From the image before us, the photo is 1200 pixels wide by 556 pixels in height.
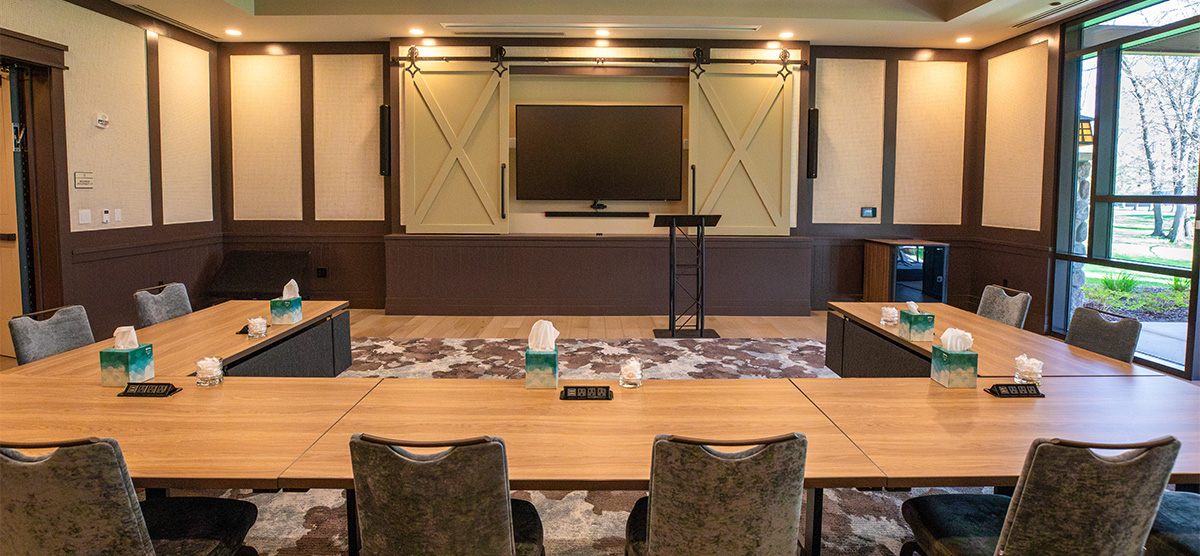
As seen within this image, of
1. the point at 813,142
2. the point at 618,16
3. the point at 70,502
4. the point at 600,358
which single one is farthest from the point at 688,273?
the point at 70,502

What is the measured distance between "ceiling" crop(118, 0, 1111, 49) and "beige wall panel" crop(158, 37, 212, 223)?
390 mm

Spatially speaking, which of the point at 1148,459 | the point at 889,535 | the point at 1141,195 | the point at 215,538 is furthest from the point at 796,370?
the point at 215,538

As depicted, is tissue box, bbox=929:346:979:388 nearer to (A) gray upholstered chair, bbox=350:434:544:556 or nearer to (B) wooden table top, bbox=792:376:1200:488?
(B) wooden table top, bbox=792:376:1200:488

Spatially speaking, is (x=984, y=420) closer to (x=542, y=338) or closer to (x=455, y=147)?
(x=542, y=338)

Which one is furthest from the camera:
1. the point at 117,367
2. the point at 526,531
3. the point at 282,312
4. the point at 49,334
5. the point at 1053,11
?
the point at 1053,11

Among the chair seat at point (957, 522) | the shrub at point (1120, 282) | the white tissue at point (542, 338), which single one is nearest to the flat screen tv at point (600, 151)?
the shrub at point (1120, 282)

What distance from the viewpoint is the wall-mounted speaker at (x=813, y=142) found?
7582 mm

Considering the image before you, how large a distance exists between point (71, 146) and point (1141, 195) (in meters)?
8.07

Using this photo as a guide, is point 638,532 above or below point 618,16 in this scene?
below

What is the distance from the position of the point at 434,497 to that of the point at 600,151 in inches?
247

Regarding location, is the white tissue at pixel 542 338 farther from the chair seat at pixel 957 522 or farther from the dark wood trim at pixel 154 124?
the dark wood trim at pixel 154 124

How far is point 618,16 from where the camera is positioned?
6637mm

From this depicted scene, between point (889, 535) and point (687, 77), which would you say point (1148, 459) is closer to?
point (889, 535)

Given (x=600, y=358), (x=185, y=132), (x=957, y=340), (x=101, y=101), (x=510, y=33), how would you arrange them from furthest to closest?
(x=510, y=33)
(x=185, y=132)
(x=101, y=101)
(x=600, y=358)
(x=957, y=340)
